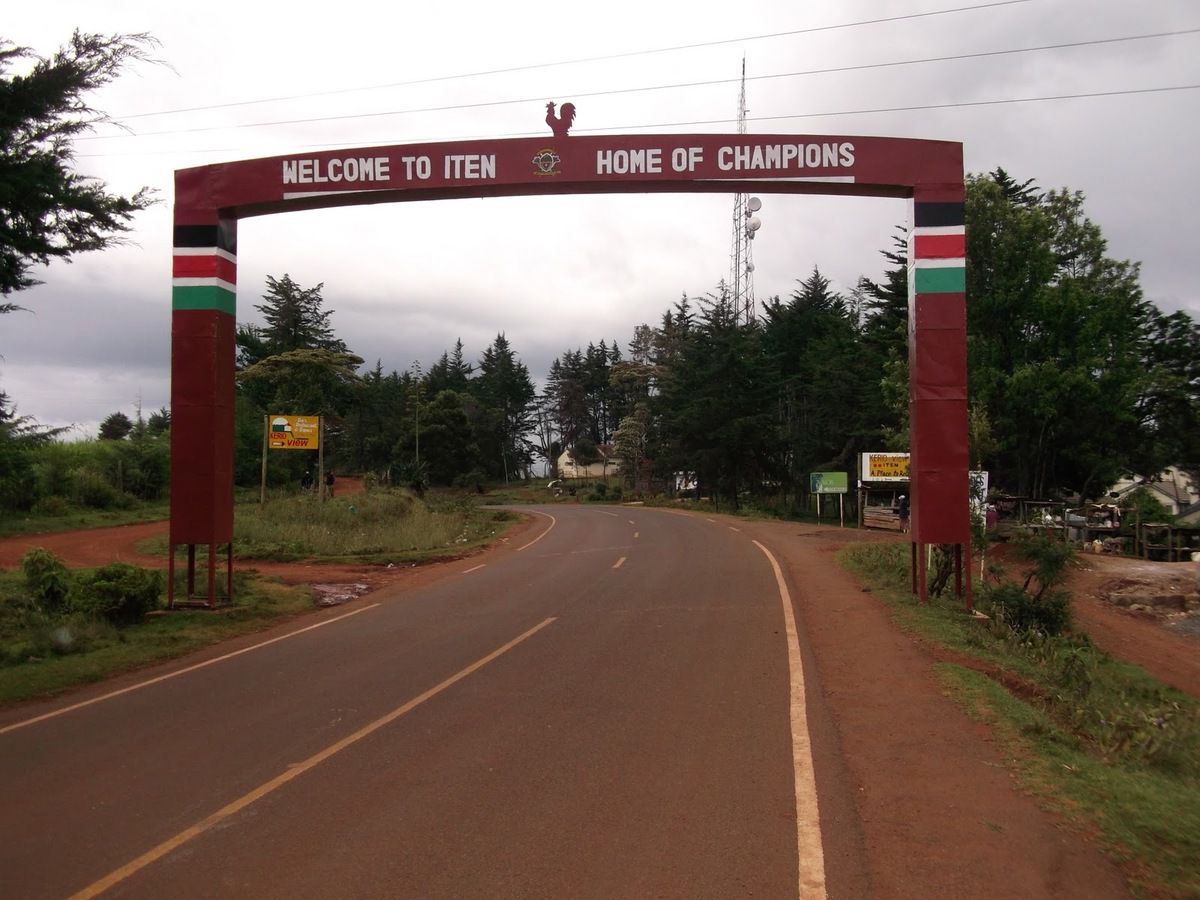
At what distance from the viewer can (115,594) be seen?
1332 cm

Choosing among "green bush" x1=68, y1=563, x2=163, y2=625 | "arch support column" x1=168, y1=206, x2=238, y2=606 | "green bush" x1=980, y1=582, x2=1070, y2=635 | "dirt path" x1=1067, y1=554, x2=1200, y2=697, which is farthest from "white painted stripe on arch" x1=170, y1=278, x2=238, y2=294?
"dirt path" x1=1067, y1=554, x2=1200, y2=697

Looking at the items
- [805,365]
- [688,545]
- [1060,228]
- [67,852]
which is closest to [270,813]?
[67,852]

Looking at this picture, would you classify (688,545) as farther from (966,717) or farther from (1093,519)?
(966,717)

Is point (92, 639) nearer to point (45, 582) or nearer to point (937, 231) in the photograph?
point (45, 582)

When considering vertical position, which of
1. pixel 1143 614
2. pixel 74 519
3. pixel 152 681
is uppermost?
pixel 74 519

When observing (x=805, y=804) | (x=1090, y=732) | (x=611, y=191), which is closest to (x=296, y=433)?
(x=611, y=191)

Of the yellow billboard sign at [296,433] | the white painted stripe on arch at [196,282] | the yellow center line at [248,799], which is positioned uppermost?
the white painted stripe on arch at [196,282]

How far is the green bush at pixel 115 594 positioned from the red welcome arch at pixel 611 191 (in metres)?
0.72

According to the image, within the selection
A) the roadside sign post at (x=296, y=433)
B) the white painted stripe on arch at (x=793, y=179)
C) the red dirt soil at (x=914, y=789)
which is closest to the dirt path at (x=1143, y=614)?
the red dirt soil at (x=914, y=789)

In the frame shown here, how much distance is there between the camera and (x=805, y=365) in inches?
2680

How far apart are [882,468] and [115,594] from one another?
29993mm

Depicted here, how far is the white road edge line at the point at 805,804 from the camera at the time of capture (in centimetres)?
455

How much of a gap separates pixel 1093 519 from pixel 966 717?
88.6 ft

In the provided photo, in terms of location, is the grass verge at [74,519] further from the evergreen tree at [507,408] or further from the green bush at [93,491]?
the evergreen tree at [507,408]
